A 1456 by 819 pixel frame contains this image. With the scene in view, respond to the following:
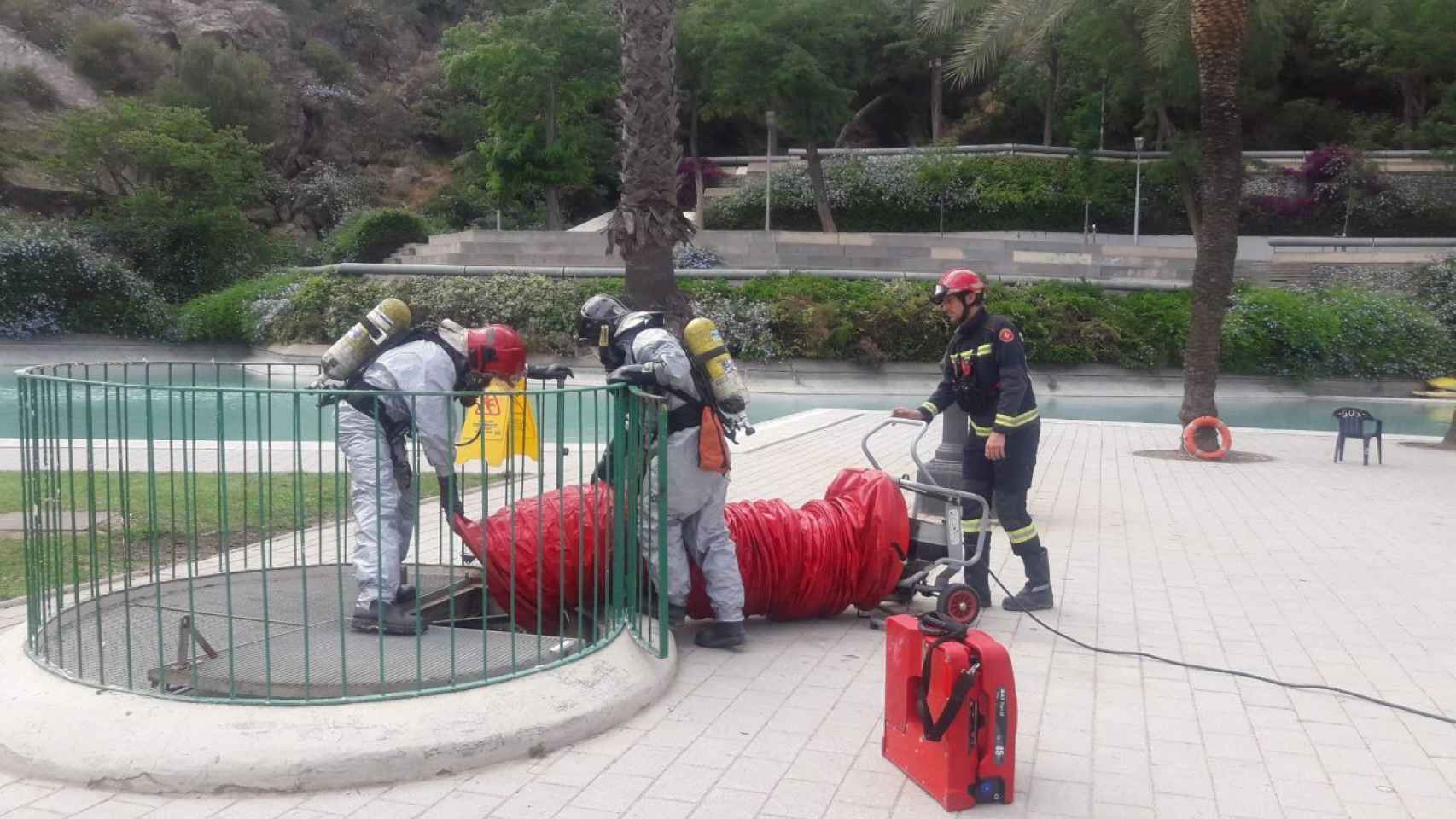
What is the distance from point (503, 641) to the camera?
4934 millimetres

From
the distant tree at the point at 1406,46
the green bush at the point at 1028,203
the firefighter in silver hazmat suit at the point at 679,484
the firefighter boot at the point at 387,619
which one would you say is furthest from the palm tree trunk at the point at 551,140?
the firefighter boot at the point at 387,619

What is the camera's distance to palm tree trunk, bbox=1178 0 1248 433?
536 inches

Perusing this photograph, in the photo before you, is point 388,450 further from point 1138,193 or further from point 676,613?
point 1138,193

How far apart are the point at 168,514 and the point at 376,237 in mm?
26493

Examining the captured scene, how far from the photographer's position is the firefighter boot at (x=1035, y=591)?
6590 millimetres

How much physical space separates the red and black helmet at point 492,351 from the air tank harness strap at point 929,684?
2.31 meters

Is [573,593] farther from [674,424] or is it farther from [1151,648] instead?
[1151,648]

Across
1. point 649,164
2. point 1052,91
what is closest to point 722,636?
point 649,164

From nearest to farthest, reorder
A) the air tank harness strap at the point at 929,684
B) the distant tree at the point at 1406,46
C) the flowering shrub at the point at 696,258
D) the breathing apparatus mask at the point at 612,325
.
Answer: the air tank harness strap at the point at 929,684
the breathing apparatus mask at the point at 612,325
the distant tree at the point at 1406,46
the flowering shrub at the point at 696,258

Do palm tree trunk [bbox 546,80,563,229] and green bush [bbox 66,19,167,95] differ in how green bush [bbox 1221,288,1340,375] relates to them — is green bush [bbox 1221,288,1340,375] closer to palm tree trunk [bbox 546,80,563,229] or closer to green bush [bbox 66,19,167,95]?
palm tree trunk [bbox 546,80,563,229]

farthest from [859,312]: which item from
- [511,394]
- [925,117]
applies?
[925,117]

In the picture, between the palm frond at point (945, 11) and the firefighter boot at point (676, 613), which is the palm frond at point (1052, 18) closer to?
the palm frond at point (945, 11)

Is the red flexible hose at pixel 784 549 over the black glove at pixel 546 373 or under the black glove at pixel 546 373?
under

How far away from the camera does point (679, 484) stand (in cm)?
539
